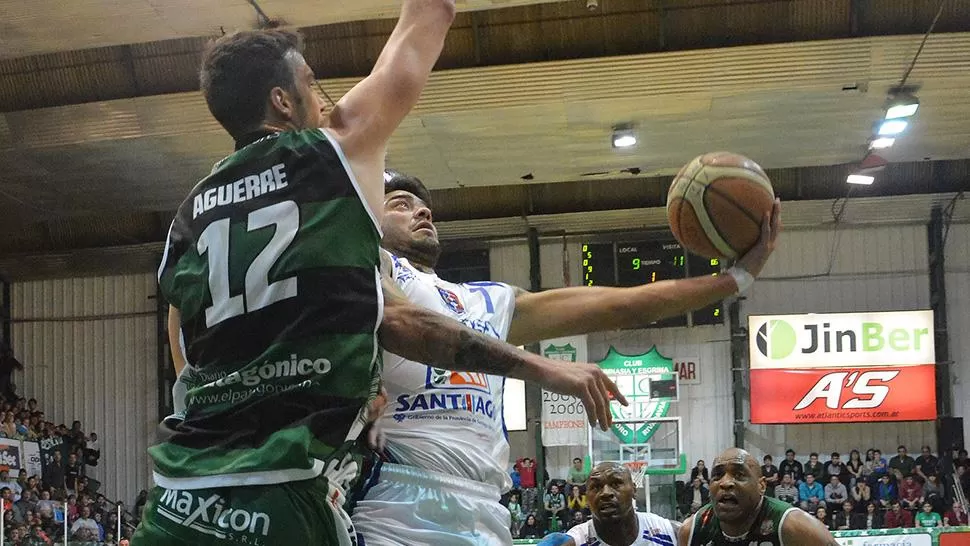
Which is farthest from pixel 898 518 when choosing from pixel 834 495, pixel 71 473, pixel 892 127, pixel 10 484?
pixel 71 473

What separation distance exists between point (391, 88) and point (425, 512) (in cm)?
→ 135

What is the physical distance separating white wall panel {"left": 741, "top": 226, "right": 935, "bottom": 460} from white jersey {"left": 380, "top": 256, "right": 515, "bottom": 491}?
21.2m

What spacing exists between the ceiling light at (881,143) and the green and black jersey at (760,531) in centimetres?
1302

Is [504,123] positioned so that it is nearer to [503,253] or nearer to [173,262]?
[503,253]

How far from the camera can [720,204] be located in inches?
144

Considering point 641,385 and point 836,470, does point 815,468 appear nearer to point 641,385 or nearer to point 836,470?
point 836,470

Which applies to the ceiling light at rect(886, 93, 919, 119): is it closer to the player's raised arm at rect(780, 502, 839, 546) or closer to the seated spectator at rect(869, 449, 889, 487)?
the seated spectator at rect(869, 449, 889, 487)

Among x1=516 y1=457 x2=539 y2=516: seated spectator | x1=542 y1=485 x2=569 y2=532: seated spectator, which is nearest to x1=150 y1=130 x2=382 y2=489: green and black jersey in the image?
x1=542 y1=485 x2=569 y2=532: seated spectator

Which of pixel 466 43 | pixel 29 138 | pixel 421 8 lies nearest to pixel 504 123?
pixel 466 43

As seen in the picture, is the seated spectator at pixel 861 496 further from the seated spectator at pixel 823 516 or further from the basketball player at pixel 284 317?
the basketball player at pixel 284 317

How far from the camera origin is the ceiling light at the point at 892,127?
1741 cm

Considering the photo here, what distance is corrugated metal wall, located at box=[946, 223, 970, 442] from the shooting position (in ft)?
76.8

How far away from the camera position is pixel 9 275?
2592 centimetres

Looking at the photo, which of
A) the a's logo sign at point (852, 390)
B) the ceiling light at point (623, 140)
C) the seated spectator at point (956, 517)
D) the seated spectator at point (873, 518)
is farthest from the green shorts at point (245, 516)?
the a's logo sign at point (852, 390)
